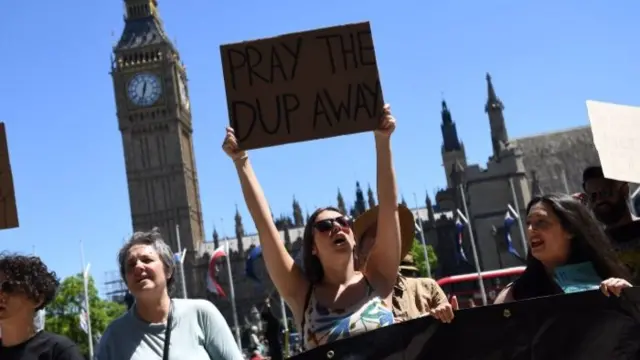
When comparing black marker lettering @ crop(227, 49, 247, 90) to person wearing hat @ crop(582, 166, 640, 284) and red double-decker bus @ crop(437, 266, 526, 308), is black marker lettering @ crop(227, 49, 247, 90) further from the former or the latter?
red double-decker bus @ crop(437, 266, 526, 308)

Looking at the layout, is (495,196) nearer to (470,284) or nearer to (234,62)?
(470,284)

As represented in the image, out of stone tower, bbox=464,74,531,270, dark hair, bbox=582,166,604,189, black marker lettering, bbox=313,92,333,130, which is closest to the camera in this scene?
black marker lettering, bbox=313,92,333,130

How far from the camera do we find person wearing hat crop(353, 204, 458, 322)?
373cm

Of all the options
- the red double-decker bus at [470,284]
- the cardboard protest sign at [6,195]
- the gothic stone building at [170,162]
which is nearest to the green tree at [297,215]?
the gothic stone building at [170,162]

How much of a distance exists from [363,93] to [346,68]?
16 centimetres

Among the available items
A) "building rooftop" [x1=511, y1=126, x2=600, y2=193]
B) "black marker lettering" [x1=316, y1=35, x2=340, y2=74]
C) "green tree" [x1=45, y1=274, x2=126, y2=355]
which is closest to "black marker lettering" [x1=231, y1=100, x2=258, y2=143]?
"black marker lettering" [x1=316, y1=35, x2=340, y2=74]

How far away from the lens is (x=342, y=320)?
3309 mm

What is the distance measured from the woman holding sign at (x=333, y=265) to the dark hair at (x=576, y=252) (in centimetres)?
57

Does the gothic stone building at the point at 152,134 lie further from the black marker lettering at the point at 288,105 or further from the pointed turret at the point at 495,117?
the black marker lettering at the point at 288,105

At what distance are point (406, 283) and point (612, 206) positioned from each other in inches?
49.8

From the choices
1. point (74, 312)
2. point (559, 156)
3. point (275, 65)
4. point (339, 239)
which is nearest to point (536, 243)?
point (339, 239)

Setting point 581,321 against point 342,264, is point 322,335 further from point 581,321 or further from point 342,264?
point 581,321

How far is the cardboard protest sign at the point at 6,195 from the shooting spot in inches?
180

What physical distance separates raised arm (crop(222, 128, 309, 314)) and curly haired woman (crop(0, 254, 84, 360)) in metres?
0.89
